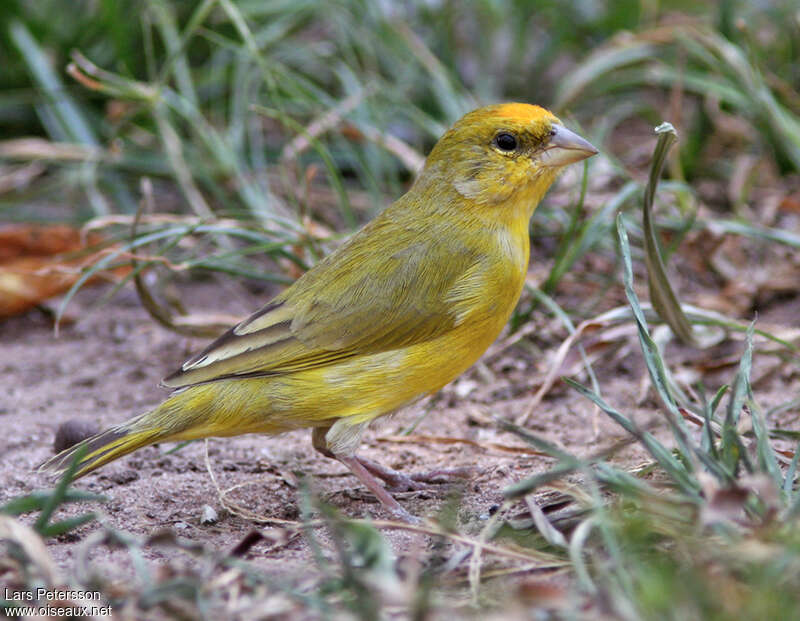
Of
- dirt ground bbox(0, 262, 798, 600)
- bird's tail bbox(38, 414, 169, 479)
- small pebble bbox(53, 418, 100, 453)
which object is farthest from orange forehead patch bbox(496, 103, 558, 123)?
small pebble bbox(53, 418, 100, 453)

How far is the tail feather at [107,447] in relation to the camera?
286 centimetres

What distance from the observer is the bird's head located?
325 cm

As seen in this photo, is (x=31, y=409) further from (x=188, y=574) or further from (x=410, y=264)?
(x=188, y=574)

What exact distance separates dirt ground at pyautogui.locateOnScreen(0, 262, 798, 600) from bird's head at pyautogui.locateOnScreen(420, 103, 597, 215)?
0.85m

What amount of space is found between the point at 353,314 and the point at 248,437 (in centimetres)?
105

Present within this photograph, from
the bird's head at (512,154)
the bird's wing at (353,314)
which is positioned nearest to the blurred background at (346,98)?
the bird's head at (512,154)

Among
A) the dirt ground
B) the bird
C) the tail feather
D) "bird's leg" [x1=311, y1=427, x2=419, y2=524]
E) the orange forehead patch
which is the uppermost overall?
the orange forehead patch

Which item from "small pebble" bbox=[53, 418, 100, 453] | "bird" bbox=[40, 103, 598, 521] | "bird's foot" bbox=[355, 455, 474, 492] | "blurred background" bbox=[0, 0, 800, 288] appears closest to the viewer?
"bird" bbox=[40, 103, 598, 521]

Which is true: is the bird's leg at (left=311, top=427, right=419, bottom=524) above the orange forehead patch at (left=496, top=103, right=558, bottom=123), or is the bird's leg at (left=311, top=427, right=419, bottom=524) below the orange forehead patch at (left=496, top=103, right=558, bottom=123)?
below

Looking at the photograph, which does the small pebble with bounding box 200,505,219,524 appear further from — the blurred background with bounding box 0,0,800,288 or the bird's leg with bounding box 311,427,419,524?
the blurred background with bounding box 0,0,800,288

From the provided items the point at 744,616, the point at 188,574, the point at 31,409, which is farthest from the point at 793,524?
the point at 31,409

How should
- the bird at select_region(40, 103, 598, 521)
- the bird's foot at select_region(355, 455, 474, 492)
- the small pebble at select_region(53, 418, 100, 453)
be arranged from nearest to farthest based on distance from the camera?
the bird at select_region(40, 103, 598, 521)
the bird's foot at select_region(355, 455, 474, 492)
the small pebble at select_region(53, 418, 100, 453)

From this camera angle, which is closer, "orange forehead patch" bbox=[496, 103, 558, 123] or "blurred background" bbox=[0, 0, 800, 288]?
"orange forehead patch" bbox=[496, 103, 558, 123]

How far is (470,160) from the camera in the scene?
334 centimetres
